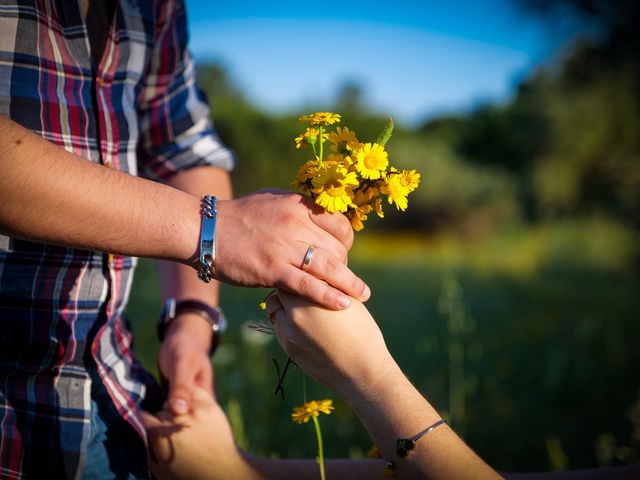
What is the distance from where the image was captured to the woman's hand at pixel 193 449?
1.49 metres

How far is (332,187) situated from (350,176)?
1.7 inches

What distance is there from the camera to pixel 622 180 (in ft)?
22.4

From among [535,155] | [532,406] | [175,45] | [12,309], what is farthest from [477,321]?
[535,155]

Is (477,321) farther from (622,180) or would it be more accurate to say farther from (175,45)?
(175,45)

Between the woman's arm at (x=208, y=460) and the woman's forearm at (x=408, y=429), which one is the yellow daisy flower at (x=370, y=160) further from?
the woman's arm at (x=208, y=460)

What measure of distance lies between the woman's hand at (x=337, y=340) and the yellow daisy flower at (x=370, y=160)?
0.85 ft

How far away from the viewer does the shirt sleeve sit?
1.66 meters

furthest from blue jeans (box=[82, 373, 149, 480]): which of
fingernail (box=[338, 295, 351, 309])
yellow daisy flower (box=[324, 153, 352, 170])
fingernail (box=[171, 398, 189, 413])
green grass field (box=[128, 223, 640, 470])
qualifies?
yellow daisy flower (box=[324, 153, 352, 170])

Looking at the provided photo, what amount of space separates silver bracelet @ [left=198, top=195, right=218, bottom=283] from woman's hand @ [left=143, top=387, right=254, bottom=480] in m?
0.58

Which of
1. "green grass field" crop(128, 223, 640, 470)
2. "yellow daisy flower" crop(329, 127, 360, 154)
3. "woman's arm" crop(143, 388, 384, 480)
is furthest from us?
"green grass field" crop(128, 223, 640, 470)

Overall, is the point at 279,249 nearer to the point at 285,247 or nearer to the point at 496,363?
the point at 285,247

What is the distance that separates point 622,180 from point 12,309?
6.99m

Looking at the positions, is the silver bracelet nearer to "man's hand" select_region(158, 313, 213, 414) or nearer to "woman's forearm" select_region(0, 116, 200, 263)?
"woman's forearm" select_region(0, 116, 200, 263)

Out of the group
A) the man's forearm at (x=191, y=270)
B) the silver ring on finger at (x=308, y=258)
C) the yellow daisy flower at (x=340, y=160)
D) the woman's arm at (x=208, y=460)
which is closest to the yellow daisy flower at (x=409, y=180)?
the yellow daisy flower at (x=340, y=160)
